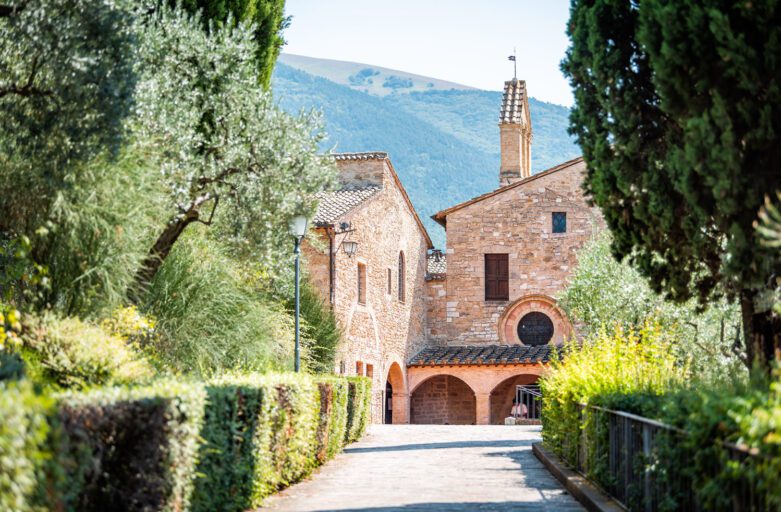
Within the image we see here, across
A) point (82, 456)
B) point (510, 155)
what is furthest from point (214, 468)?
point (510, 155)

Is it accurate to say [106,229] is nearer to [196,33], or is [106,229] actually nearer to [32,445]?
[196,33]

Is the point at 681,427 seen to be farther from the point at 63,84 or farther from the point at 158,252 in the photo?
the point at 158,252

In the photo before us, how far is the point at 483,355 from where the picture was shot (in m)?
31.3

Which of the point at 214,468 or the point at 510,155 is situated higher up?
the point at 510,155

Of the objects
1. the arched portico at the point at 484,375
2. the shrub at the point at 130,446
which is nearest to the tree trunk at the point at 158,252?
the shrub at the point at 130,446

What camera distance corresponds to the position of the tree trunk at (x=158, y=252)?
12.9 metres

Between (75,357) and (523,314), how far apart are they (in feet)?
82.0

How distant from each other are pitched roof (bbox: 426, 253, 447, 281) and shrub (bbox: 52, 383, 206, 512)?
90.3ft

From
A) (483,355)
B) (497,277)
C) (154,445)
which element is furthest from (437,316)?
(154,445)

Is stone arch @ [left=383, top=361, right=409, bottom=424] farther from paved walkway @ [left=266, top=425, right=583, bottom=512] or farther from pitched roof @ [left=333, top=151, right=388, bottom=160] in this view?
paved walkway @ [left=266, top=425, right=583, bottom=512]

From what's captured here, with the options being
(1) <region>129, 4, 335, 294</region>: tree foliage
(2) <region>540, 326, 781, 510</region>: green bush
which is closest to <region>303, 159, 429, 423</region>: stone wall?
(1) <region>129, 4, 335, 294</region>: tree foliage

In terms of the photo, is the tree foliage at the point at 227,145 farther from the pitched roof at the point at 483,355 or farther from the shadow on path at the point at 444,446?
the pitched roof at the point at 483,355

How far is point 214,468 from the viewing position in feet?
24.7

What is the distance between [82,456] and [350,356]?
20785 millimetres
